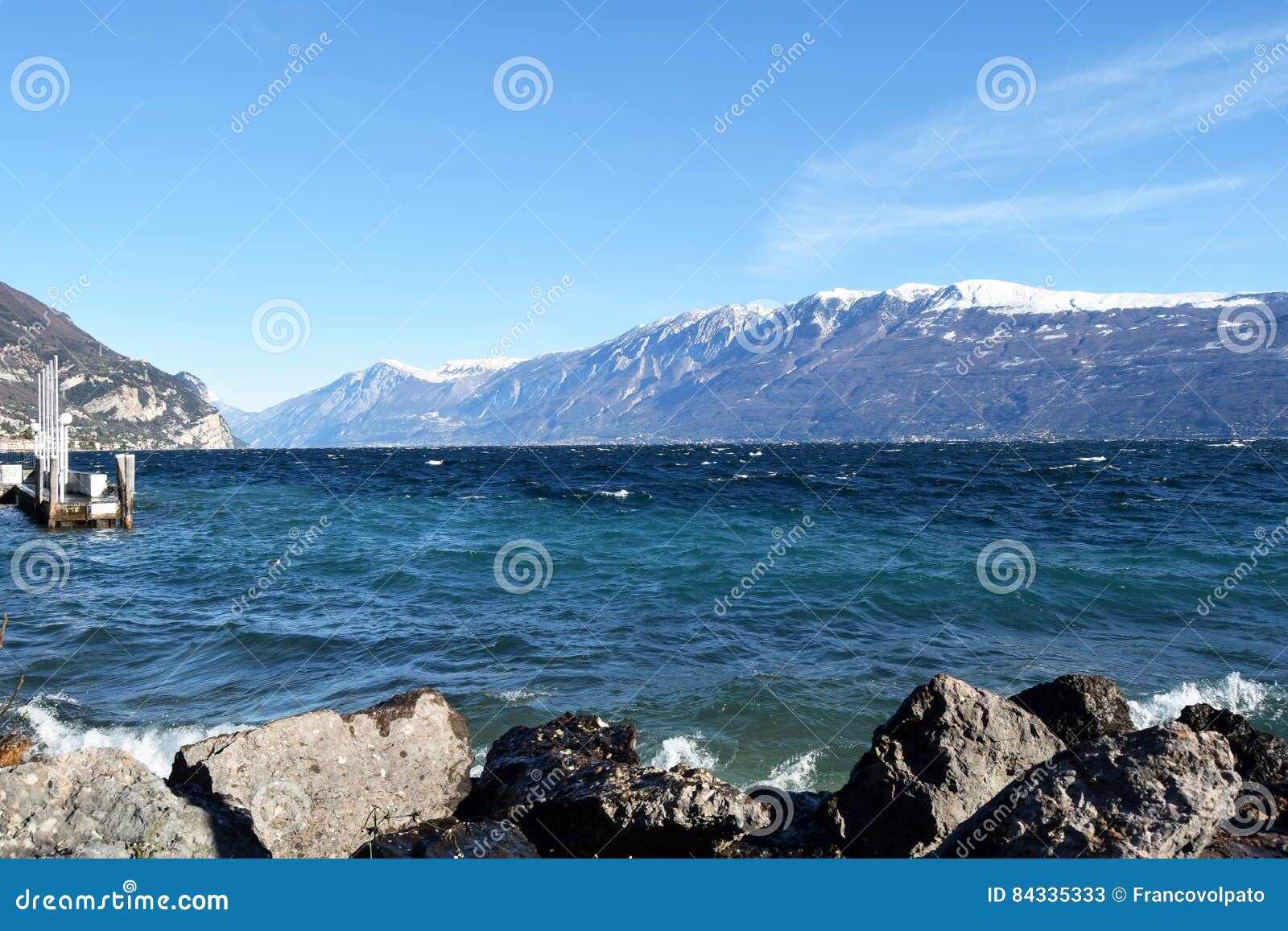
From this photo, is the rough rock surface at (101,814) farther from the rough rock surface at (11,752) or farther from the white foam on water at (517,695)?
the white foam on water at (517,695)

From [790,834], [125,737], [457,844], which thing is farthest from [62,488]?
[790,834]

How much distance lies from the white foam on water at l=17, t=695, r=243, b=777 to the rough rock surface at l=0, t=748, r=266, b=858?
18.2 feet

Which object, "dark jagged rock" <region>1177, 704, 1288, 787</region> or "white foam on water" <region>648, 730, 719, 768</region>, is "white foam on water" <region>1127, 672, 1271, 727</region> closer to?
"dark jagged rock" <region>1177, 704, 1288, 787</region>

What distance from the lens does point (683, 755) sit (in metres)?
10.9

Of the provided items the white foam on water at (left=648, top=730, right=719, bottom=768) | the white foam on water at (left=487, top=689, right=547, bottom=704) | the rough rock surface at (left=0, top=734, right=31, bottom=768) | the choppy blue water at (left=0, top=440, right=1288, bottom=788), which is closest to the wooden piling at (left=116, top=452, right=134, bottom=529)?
the choppy blue water at (left=0, top=440, right=1288, bottom=788)

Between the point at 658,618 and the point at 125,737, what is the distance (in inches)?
427

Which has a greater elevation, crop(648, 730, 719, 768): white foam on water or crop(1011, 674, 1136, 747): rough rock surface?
crop(1011, 674, 1136, 747): rough rock surface

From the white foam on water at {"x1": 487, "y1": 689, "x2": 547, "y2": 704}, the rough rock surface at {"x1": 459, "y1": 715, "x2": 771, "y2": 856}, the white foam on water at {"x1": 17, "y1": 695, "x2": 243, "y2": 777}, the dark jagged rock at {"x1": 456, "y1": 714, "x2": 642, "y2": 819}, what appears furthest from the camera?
the white foam on water at {"x1": 487, "y1": 689, "x2": 547, "y2": 704}

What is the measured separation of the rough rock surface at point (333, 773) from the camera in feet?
22.1

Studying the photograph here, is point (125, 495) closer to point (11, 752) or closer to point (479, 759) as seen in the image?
point (479, 759)

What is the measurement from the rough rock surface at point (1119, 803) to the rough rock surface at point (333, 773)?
16.2 ft

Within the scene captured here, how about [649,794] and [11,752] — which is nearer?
[649,794]

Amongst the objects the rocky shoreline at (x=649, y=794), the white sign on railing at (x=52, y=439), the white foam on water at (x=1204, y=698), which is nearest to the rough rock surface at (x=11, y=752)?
the rocky shoreline at (x=649, y=794)

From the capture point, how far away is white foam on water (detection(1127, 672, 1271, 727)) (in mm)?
12570
